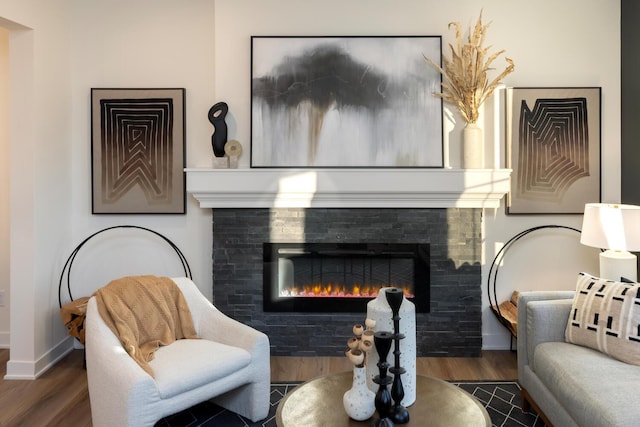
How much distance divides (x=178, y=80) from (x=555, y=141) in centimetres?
290

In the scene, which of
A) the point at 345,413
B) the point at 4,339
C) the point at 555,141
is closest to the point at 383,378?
the point at 345,413

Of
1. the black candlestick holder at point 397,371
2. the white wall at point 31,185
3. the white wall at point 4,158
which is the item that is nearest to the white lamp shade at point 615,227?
the black candlestick holder at point 397,371

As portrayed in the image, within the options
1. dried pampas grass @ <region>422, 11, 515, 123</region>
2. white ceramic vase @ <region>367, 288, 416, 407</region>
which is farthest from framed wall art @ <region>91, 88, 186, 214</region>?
white ceramic vase @ <region>367, 288, 416, 407</region>

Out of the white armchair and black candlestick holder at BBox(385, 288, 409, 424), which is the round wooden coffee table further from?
the white armchair

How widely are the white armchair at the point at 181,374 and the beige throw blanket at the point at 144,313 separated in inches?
2.0

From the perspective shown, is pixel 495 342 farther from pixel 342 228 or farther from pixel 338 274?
pixel 342 228

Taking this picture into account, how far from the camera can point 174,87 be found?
12.3 ft

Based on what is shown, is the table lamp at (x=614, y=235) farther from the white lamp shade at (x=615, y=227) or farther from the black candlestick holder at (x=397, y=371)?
the black candlestick holder at (x=397, y=371)

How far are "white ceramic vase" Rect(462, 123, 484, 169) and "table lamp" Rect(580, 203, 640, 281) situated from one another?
777 millimetres

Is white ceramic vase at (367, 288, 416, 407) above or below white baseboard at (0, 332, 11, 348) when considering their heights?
above

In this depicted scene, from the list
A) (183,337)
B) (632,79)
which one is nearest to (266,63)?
(183,337)

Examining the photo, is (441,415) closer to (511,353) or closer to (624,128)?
(511,353)

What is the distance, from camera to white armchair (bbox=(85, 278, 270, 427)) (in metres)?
2.08

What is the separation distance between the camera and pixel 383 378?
1720mm
